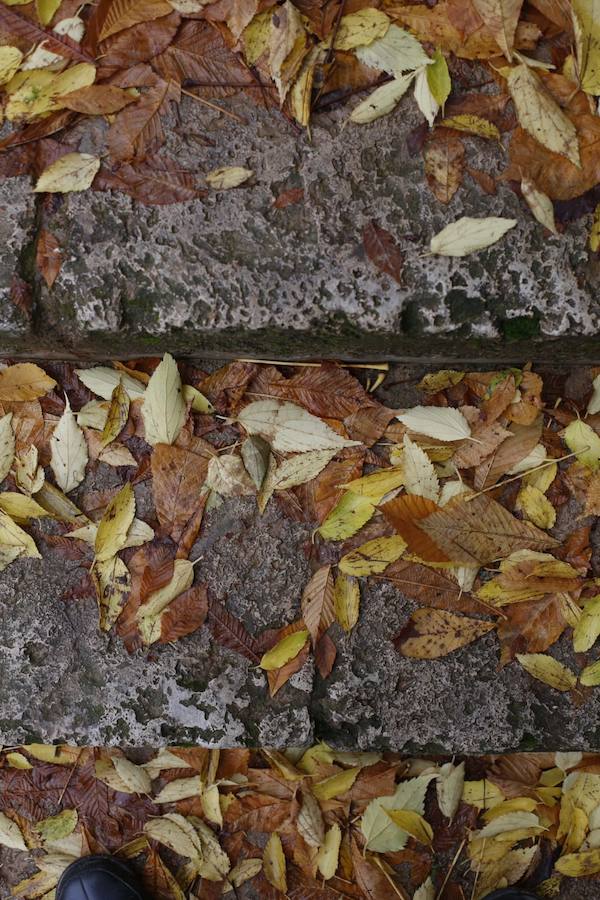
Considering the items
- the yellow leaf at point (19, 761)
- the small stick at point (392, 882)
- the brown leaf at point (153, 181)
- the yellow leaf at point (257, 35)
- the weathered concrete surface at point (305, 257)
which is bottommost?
the small stick at point (392, 882)

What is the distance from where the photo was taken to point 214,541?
1.45m

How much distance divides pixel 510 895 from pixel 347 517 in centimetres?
110

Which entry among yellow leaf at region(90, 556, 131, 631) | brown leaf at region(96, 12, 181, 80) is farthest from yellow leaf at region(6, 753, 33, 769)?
brown leaf at region(96, 12, 181, 80)

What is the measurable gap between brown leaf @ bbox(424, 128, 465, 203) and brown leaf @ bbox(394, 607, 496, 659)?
0.82 m

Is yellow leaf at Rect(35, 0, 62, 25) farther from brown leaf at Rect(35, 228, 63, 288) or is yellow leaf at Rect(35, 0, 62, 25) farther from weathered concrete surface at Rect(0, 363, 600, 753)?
weathered concrete surface at Rect(0, 363, 600, 753)

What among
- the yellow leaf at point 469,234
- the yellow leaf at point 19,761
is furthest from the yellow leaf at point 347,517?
the yellow leaf at point 19,761

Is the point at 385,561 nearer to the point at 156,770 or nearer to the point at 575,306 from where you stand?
the point at 575,306

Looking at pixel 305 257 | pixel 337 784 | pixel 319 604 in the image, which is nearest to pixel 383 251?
pixel 305 257

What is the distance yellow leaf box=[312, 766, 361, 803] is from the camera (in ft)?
5.57

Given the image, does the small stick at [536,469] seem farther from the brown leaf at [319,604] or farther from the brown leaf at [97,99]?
the brown leaf at [97,99]

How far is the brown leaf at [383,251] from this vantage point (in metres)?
1.18

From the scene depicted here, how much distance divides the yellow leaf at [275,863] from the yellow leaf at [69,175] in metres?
1.58

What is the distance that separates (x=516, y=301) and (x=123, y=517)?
89 centimetres

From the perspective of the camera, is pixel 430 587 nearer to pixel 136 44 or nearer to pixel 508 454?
pixel 508 454
